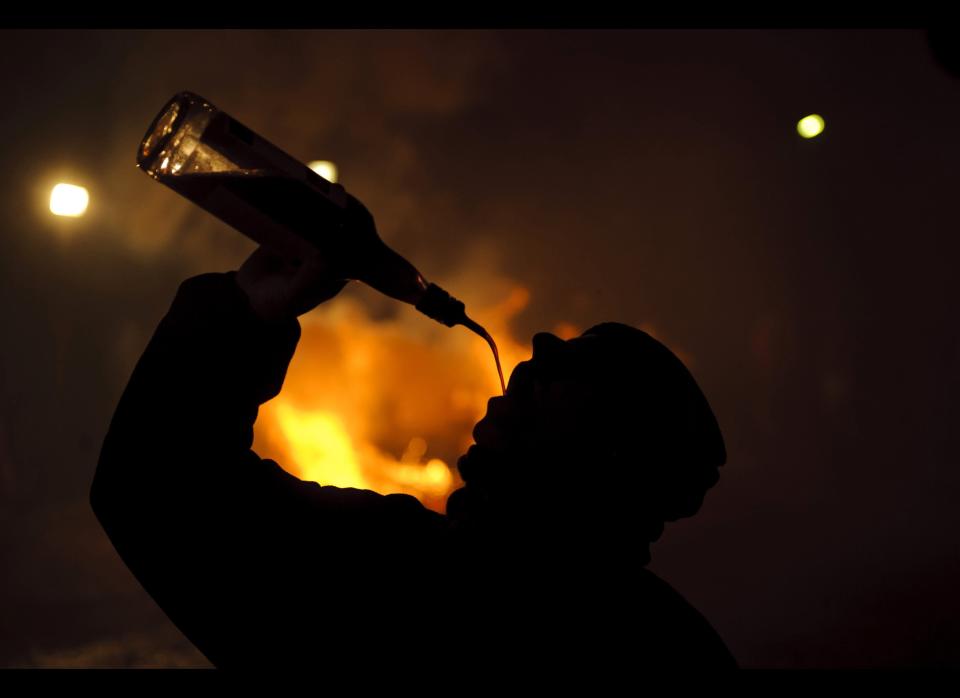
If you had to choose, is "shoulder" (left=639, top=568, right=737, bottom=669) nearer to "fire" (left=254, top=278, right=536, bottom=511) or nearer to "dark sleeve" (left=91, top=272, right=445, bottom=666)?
"dark sleeve" (left=91, top=272, right=445, bottom=666)

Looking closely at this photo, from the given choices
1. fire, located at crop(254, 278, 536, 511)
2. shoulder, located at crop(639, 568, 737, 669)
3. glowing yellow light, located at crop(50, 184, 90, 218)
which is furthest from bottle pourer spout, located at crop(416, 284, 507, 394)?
glowing yellow light, located at crop(50, 184, 90, 218)

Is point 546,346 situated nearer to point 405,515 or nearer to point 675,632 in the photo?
point 405,515

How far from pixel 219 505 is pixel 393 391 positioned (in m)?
1.61

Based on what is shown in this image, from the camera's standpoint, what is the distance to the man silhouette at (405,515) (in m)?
0.73

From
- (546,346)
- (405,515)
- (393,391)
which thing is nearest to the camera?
(405,515)

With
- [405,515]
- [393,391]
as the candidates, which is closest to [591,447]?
[405,515]

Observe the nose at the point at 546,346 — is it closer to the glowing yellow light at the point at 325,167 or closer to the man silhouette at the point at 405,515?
A: the man silhouette at the point at 405,515

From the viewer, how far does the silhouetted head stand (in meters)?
0.95

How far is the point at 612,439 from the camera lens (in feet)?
3.30

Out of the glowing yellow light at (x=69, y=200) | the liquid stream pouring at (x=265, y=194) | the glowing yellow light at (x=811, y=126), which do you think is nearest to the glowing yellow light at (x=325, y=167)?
the glowing yellow light at (x=69, y=200)

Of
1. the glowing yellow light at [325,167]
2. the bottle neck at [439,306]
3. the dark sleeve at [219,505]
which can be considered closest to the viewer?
the dark sleeve at [219,505]

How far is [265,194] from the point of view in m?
0.81

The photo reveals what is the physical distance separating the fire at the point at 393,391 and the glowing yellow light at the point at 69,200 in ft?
2.65

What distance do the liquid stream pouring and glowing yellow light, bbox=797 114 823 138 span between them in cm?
192
